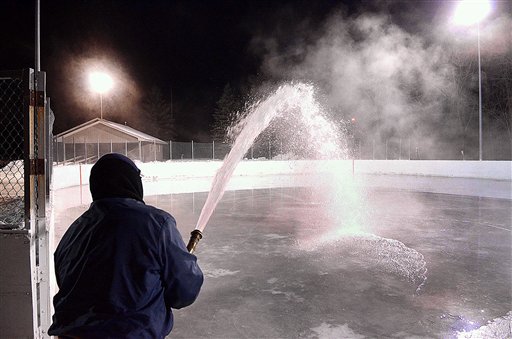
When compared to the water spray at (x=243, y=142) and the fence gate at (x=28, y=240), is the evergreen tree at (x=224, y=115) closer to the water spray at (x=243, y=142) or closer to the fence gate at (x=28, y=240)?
the water spray at (x=243, y=142)

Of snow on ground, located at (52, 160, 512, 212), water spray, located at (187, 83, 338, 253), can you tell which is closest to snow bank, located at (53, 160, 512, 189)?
snow on ground, located at (52, 160, 512, 212)

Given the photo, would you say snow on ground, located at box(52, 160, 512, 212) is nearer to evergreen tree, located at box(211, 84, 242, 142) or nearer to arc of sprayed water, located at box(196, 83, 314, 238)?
arc of sprayed water, located at box(196, 83, 314, 238)

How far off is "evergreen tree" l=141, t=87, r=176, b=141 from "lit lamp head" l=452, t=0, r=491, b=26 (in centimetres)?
4585

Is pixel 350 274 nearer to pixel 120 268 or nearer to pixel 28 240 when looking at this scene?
pixel 28 240

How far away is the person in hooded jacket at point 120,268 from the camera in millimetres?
1926

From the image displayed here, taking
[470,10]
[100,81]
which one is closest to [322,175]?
[470,10]

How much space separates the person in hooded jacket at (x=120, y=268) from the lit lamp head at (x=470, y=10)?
2343 centimetres

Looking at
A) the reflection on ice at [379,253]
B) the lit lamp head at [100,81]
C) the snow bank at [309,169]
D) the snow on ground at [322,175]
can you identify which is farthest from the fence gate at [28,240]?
the lit lamp head at [100,81]

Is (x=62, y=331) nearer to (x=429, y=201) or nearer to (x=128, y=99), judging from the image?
(x=429, y=201)

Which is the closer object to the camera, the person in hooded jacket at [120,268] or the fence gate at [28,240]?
the person in hooded jacket at [120,268]

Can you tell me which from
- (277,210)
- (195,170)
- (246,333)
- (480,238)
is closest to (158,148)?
(195,170)

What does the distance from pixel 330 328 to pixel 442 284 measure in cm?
233

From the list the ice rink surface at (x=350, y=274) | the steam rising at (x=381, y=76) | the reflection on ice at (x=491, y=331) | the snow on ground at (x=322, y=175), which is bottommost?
the reflection on ice at (x=491, y=331)

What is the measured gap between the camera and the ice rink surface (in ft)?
14.7
